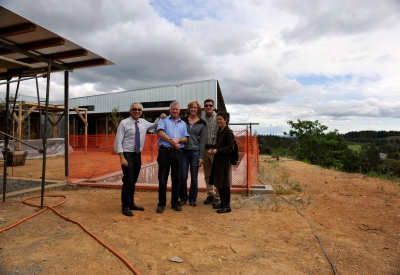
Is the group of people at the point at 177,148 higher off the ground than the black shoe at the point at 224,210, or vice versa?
the group of people at the point at 177,148

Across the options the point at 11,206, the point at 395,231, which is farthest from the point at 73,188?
the point at 395,231

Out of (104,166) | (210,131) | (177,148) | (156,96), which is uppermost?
(156,96)

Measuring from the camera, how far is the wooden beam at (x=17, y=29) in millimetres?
4113

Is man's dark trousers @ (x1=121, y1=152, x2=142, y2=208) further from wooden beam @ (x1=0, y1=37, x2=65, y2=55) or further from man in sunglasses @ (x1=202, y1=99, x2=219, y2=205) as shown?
wooden beam @ (x1=0, y1=37, x2=65, y2=55)

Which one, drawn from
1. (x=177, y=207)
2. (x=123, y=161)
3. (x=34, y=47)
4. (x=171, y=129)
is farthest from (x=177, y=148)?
(x=34, y=47)

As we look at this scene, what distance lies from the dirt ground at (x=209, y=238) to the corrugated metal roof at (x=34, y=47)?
2.56m

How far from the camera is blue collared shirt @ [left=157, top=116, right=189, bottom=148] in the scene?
4516 millimetres

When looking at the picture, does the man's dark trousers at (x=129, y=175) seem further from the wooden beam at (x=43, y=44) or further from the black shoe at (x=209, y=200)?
the wooden beam at (x=43, y=44)

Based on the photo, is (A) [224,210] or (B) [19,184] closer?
(A) [224,210]

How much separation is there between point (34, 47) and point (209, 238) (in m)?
4.43

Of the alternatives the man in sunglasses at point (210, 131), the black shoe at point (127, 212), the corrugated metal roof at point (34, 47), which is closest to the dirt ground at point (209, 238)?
the black shoe at point (127, 212)

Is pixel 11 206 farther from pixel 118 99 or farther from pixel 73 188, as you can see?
pixel 118 99

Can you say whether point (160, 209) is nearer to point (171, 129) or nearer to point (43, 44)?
point (171, 129)

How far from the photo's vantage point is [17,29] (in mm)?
4152
